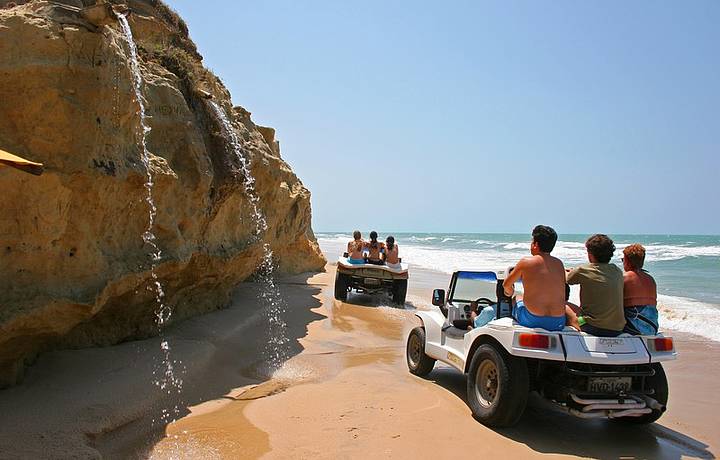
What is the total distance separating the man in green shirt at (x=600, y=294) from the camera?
4738mm

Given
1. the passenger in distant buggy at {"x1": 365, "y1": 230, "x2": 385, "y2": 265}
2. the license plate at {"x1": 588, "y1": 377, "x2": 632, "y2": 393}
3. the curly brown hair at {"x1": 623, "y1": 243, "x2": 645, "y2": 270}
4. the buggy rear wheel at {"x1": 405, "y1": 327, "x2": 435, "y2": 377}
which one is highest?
the curly brown hair at {"x1": 623, "y1": 243, "x2": 645, "y2": 270}

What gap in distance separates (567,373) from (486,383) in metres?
0.78

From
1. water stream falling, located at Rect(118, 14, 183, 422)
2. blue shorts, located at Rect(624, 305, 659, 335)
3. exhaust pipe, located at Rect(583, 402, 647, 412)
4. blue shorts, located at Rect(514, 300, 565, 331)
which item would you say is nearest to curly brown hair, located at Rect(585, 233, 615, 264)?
blue shorts, located at Rect(624, 305, 659, 335)

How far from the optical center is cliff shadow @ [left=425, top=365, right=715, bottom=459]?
4371 millimetres

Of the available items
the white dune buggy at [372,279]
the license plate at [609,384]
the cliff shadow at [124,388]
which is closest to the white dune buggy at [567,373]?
the license plate at [609,384]

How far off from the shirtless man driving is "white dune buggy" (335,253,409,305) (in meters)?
7.57

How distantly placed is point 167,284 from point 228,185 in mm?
1752

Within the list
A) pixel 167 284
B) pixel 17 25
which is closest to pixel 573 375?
pixel 167 284

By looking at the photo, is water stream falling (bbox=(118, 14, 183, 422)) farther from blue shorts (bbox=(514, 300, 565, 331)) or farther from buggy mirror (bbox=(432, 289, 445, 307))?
blue shorts (bbox=(514, 300, 565, 331))

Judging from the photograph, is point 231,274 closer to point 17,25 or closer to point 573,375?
point 17,25

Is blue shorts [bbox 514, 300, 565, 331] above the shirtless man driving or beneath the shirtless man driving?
beneath

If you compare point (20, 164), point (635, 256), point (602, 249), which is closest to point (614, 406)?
point (602, 249)

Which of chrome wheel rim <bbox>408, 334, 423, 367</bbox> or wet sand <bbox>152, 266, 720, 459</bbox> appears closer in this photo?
wet sand <bbox>152, 266, 720, 459</bbox>

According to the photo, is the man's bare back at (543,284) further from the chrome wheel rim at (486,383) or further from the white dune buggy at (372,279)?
the white dune buggy at (372,279)
